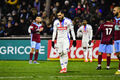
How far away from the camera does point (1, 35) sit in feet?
73.5

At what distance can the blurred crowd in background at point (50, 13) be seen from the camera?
22.3 m

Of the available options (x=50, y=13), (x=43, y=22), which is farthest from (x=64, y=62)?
(x=50, y=13)

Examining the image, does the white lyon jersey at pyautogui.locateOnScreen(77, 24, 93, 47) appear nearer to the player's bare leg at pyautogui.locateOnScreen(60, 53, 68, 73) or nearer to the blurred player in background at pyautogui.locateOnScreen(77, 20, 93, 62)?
the blurred player in background at pyautogui.locateOnScreen(77, 20, 93, 62)

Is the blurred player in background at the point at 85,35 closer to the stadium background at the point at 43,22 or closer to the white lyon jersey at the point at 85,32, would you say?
the white lyon jersey at the point at 85,32

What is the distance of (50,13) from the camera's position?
24422 millimetres

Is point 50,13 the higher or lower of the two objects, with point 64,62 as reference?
higher

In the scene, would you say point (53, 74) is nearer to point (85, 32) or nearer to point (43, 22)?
point (85, 32)

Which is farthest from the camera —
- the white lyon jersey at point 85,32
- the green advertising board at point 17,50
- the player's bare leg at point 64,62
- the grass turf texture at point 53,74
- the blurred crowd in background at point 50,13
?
the blurred crowd in background at point 50,13

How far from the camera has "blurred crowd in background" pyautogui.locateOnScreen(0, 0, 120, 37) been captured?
22.3 m

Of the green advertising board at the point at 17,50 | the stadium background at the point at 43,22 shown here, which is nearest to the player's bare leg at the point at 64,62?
the stadium background at the point at 43,22

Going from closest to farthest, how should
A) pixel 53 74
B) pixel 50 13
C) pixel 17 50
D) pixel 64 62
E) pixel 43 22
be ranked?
pixel 53 74 → pixel 64 62 → pixel 17 50 → pixel 43 22 → pixel 50 13

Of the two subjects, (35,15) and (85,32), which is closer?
(85,32)

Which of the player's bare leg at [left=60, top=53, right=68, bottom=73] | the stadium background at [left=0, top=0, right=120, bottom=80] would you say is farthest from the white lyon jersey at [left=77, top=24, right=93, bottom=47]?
the player's bare leg at [left=60, top=53, right=68, bottom=73]

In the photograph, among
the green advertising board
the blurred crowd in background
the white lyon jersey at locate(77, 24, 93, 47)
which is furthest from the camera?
the blurred crowd in background
